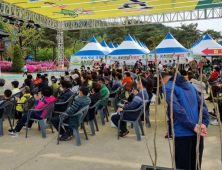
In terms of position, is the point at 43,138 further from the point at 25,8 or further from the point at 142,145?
the point at 25,8

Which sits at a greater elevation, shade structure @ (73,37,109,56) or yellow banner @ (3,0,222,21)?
yellow banner @ (3,0,222,21)

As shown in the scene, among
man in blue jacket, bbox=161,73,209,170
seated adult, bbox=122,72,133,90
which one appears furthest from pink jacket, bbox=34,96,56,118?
seated adult, bbox=122,72,133,90

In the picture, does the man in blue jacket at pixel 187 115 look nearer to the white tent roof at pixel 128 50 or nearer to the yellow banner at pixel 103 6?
the yellow banner at pixel 103 6

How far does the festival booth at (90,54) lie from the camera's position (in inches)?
599

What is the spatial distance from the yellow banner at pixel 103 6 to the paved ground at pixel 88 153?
8.62 metres

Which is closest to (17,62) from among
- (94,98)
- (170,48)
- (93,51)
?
(93,51)

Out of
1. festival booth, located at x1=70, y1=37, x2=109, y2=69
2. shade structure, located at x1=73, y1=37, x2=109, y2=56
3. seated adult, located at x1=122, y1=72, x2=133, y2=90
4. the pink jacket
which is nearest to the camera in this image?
the pink jacket

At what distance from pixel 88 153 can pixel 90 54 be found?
469 inches

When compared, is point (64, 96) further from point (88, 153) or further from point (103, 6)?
point (103, 6)

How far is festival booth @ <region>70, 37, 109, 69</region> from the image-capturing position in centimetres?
1521

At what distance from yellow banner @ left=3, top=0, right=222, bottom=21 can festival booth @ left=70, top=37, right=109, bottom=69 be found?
7.12 ft

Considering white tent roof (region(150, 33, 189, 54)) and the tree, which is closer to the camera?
white tent roof (region(150, 33, 189, 54))

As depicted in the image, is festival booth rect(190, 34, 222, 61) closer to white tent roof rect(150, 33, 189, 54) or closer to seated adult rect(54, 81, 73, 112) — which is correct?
white tent roof rect(150, 33, 189, 54)

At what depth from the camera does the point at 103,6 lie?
12.6 m
